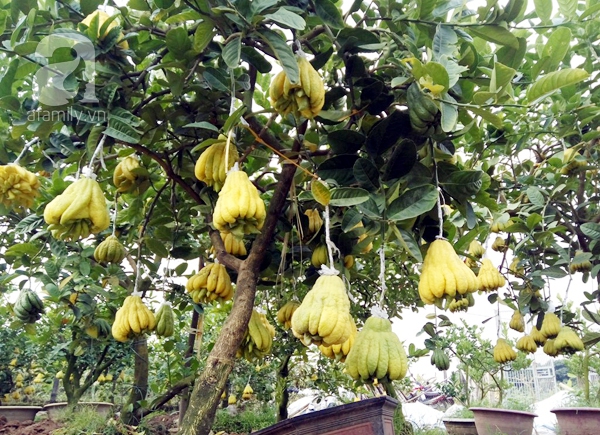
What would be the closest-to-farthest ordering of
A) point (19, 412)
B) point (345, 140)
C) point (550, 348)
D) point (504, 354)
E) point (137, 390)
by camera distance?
point (345, 140) → point (550, 348) → point (504, 354) → point (137, 390) → point (19, 412)

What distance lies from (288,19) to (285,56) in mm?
77

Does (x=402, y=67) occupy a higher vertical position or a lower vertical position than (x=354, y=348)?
higher

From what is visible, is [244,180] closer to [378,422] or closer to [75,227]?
[75,227]

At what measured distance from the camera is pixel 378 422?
1729 mm

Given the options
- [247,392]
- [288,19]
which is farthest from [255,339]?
[247,392]

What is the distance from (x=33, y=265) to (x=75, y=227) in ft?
4.72

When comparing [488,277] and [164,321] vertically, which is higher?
[488,277]

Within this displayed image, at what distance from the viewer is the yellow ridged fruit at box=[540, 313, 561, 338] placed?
105 inches

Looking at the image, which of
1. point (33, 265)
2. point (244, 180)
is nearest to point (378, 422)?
point (244, 180)

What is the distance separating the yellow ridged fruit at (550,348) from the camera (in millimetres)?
2719

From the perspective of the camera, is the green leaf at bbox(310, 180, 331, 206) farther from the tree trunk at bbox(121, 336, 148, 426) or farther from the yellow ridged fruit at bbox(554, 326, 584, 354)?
the tree trunk at bbox(121, 336, 148, 426)

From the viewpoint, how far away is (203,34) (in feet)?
3.48

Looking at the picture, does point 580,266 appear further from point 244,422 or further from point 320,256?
point 244,422

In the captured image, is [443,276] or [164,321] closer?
[443,276]
